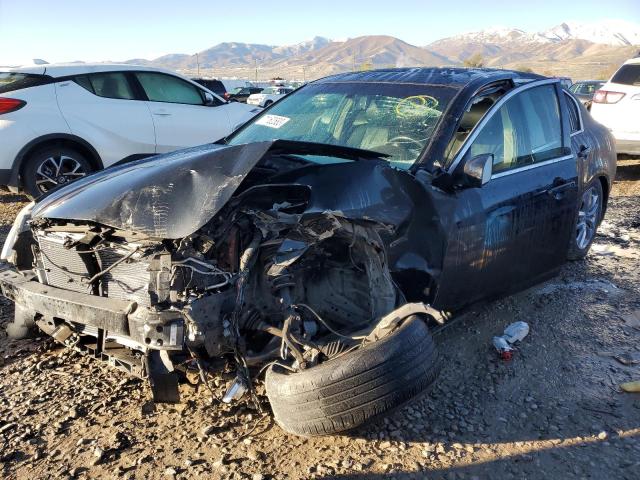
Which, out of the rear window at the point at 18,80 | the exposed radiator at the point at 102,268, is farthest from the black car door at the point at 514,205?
the rear window at the point at 18,80

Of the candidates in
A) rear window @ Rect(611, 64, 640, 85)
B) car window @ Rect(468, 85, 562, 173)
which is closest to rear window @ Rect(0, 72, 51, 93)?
car window @ Rect(468, 85, 562, 173)

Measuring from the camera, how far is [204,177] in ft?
8.31

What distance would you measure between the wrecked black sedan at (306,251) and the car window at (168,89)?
466 centimetres

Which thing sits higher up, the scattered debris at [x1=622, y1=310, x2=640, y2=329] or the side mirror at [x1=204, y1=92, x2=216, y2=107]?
the side mirror at [x1=204, y1=92, x2=216, y2=107]

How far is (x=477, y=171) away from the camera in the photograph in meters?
3.00

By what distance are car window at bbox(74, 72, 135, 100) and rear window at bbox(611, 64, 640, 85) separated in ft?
25.8

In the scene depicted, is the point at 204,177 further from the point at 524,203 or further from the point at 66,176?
the point at 66,176

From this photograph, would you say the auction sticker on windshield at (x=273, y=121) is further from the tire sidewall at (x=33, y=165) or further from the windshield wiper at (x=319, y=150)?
the tire sidewall at (x=33, y=165)

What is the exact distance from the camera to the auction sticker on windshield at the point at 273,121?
4.03 m

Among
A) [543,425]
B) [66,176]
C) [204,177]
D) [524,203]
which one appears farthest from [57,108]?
[543,425]

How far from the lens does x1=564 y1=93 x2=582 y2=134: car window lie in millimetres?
4544

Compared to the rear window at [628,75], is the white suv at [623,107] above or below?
below

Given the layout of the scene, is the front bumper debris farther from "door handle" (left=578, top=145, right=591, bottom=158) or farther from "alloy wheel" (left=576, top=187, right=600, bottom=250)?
"alloy wheel" (left=576, top=187, right=600, bottom=250)

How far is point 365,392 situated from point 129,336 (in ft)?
3.37
